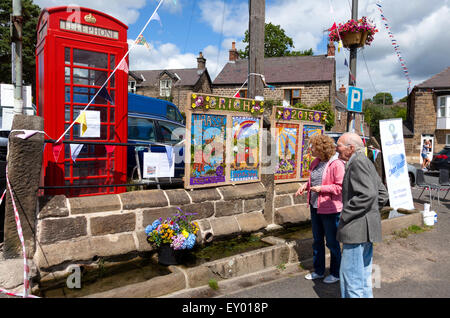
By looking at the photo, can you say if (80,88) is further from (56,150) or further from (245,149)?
(245,149)

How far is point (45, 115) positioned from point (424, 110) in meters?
30.6

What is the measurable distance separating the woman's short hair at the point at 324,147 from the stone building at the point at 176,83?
3384 cm

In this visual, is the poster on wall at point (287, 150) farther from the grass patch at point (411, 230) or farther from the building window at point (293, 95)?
the building window at point (293, 95)

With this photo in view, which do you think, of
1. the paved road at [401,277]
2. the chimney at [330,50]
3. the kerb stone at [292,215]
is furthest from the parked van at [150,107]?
the chimney at [330,50]

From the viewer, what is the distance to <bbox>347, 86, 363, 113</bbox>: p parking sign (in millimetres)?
7391

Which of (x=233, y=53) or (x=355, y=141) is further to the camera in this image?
(x=233, y=53)

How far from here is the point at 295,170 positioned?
760 centimetres

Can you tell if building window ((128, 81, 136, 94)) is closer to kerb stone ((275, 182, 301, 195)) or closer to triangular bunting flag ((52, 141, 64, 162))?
kerb stone ((275, 182, 301, 195))

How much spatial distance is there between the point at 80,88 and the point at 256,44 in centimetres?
335

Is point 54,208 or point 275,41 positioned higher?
point 275,41

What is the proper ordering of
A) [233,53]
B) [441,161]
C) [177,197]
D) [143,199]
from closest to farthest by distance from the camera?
1. [143,199]
2. [177,197]
3. [441,161]
4. [233,53]

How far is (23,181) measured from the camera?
4098mm

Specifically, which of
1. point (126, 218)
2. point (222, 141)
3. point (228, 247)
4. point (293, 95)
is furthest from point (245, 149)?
point (293, 95)
